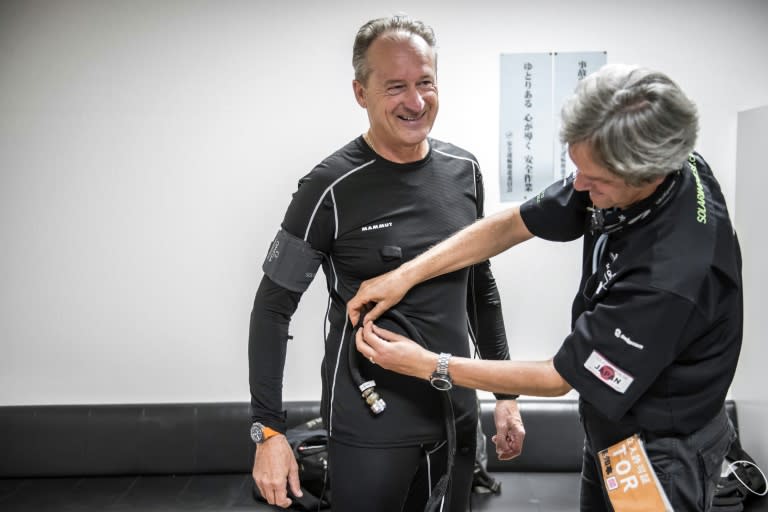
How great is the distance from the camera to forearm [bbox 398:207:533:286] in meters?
1.48

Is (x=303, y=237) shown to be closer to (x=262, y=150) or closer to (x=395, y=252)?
(x=395, y=252)

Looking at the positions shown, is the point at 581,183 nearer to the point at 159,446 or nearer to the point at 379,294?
the point at 379,294

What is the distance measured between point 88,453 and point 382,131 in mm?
2436

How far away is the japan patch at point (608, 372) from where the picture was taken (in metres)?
1.25

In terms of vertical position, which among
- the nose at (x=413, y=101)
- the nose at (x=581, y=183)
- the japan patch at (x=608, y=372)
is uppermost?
the nose at (x=413, y=101)

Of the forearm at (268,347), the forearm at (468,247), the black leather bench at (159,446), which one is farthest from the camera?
the black leather bench at (159,446)

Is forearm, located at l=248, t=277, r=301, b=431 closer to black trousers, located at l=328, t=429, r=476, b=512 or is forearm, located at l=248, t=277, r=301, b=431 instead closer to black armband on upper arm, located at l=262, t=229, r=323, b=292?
black armband on upper arm, located at l=262, t=229, r=323, b=292

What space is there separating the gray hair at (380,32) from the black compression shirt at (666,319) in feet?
1.94

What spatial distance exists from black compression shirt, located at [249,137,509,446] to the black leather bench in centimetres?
170

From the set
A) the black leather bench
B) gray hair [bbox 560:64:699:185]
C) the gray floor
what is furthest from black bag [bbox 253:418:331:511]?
gray hair [bbox 560:64:699:185]

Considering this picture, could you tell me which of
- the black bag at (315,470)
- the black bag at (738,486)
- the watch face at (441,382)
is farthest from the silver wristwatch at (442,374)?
the black bag at (738,486)

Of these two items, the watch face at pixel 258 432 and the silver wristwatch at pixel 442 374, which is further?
the watch face at pixel 258 432

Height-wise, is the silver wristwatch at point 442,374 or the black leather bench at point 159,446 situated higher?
the silver wristwatch at point 442,374

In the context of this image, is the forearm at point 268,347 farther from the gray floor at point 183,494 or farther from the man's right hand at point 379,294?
the gray floor at point 183,494
